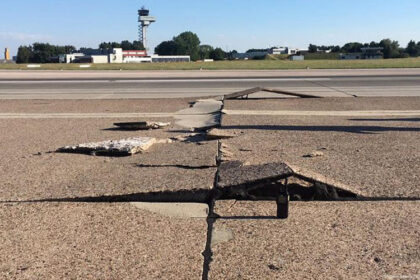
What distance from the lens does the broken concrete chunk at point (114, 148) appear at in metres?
6.80

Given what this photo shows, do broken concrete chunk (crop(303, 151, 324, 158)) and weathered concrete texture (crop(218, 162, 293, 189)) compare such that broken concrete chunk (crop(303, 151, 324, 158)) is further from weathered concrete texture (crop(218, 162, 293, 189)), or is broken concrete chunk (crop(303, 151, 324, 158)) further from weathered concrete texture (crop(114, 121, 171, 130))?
weathered concrete texture (crop(114, 121, 171, 130))

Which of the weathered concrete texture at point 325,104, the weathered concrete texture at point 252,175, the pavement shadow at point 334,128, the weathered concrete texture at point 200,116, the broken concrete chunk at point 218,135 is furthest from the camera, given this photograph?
the weathered concrete texture at point 325,104

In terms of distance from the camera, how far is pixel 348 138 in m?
7.99

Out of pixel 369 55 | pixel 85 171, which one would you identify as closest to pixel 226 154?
pixel 85 171

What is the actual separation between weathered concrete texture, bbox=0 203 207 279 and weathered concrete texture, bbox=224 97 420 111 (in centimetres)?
922

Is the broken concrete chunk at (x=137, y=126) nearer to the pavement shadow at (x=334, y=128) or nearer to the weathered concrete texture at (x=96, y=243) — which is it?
the pavement shadow at (x=334, y=128)

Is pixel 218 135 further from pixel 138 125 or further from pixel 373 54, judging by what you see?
pixel 373 54

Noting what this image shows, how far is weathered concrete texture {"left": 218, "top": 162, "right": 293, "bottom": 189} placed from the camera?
4590 mm

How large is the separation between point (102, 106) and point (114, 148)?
831 centimetres

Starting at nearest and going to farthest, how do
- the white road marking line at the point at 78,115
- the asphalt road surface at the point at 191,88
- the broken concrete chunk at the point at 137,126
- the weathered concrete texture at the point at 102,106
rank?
the broken concrete chunk at the point at 137,126, the white road marking line at the point at 78,115, the weathered concrete texture at the point at 102,106, the asphalt road surface at the point at 191,88

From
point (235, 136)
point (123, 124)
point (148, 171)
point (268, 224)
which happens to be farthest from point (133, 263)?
point (123, 124)

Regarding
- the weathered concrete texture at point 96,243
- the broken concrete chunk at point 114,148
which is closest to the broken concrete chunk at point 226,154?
the broken concrete chunk at point 114,148

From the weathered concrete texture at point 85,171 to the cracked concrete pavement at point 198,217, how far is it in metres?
0.01

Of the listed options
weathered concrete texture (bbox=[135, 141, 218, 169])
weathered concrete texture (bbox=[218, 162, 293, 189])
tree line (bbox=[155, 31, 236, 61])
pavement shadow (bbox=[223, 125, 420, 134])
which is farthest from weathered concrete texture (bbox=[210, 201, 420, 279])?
tree line (bbox=[155, 31, 236, 61])
